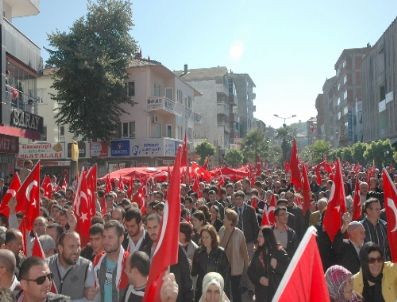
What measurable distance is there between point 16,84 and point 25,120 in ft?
6.83

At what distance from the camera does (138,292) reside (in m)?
4.38

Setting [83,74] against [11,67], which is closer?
[11,67]

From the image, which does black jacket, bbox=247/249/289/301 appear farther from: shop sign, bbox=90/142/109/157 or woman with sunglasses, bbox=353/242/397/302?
shop sign, bbox=90/142/109/157

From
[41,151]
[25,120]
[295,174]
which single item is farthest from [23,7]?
[295,174]

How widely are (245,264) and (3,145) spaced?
54.4ft

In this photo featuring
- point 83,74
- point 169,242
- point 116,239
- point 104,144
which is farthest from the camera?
point 104,144

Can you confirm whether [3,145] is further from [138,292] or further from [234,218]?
[138,292]

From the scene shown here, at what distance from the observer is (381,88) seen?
57.3 meters

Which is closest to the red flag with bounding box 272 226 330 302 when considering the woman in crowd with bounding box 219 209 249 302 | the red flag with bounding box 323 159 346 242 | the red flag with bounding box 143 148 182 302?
the red flag with bounding box 143 148 182 302

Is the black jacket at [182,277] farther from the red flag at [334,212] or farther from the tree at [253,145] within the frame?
the tree at [253,145]

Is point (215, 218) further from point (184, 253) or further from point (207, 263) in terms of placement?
point (184, 253)

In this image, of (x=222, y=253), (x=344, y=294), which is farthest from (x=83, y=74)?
(x=344, y=294)

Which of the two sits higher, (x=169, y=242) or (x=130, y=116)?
(x=130, y=116)

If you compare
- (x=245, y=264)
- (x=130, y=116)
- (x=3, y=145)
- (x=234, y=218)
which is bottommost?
(x=245, y=264)
